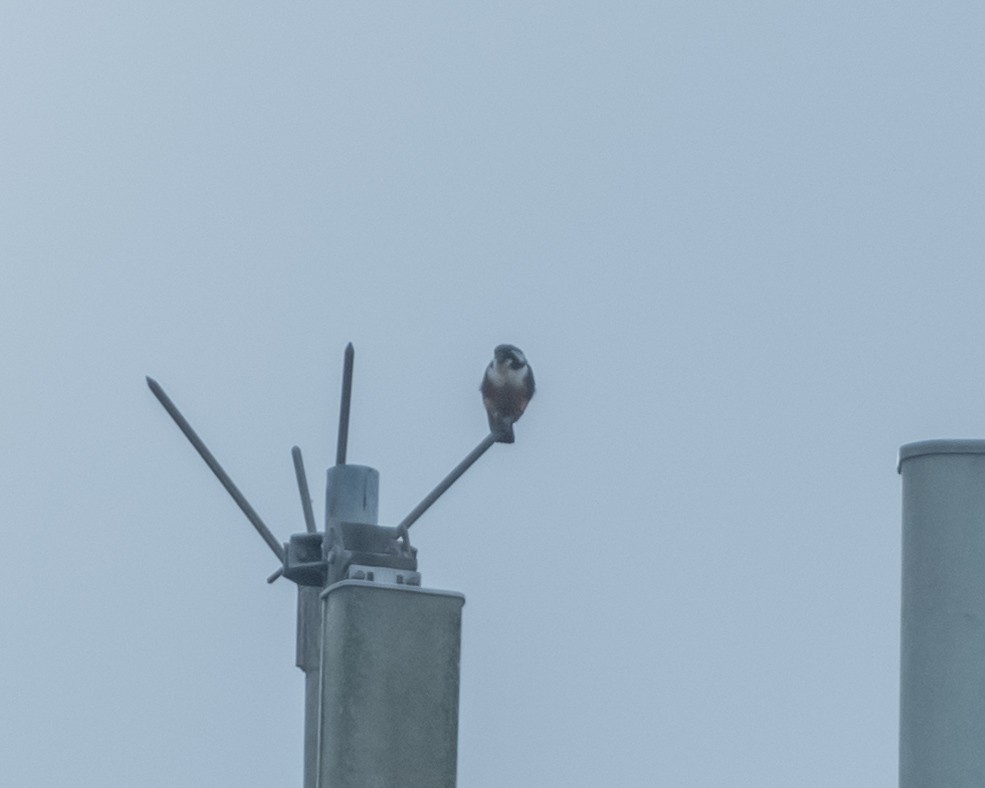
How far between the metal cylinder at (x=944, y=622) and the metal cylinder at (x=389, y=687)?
88cm

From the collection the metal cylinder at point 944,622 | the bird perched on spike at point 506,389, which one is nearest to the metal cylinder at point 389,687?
the metal cylinder at point 944,622

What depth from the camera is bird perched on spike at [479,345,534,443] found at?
21.3 feet

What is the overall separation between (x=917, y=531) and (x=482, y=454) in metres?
1.88

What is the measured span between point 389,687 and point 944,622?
107 cm

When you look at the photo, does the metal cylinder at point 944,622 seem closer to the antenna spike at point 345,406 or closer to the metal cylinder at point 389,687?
the metal cylinder at point 389,687

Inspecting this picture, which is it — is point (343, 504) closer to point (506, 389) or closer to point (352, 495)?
point (352, 495)

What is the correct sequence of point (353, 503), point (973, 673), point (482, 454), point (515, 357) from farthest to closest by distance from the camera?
point (515, 357) → point (482, 454) → point (353, 503) → point (973, 673)

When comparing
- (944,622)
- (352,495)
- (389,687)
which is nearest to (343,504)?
(352,495)

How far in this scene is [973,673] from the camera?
169 inches

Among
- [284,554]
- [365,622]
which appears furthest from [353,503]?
[365,622]

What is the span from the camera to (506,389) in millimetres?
7508

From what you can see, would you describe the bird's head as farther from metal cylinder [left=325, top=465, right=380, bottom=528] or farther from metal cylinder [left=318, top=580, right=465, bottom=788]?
metal cylinder [left=318, top=580, right=465, bottom=788]

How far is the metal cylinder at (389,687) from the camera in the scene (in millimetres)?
4316

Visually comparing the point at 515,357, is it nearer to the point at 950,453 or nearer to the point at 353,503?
the point at 353,503
